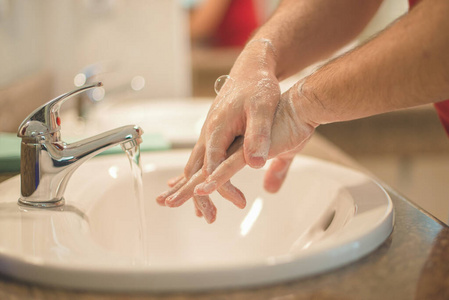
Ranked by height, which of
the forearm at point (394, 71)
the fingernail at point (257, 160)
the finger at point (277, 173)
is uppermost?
the forearm at point (394, 71)

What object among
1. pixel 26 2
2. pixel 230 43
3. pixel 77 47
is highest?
pixel 26 2

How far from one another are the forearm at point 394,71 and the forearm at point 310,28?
0.21 meters

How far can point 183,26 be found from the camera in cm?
198

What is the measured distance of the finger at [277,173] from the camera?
788 mm

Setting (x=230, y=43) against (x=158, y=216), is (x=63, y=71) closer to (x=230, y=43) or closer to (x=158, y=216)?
(x=158, y=216)

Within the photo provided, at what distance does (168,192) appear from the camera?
0.70 meters

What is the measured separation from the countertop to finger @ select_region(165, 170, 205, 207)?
249mm

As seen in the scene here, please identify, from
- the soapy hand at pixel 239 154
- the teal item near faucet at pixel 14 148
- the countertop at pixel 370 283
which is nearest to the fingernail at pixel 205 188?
the soapy hand at pixel 239 154

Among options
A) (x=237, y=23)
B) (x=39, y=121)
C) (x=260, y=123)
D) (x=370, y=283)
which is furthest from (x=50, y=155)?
(x=237, y=23)

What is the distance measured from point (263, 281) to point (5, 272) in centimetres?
23

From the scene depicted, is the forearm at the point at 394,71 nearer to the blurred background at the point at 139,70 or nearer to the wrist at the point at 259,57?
the wrist at the point at 259,57

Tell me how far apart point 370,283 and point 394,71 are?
0.21 metres

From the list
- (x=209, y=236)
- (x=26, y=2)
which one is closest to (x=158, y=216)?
(x=209, y=236)

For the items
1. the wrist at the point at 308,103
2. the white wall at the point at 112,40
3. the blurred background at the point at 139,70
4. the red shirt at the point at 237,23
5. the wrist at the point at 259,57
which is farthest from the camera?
the red shirt at the point at 237,23
